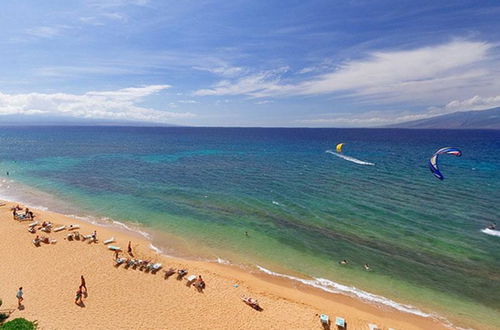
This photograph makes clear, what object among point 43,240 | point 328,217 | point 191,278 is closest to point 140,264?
point 191,278

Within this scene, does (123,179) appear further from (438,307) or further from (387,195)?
(438,307)

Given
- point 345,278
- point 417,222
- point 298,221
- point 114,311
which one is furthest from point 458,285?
point 114,311

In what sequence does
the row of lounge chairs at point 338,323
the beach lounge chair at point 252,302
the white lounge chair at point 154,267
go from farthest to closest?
the white lounge chair at point 154,267 < the beach lounge chair at point 252,302 < the row of lounge chairs at point 338,323

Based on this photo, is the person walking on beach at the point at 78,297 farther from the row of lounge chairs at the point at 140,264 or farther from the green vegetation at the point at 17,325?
the row of lounge chairs at the point at 140,264

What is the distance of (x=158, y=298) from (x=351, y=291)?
555 inches

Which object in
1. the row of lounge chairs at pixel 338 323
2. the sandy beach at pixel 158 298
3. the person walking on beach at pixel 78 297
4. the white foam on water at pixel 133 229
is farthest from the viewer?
the white foam on water at pixel 133 229

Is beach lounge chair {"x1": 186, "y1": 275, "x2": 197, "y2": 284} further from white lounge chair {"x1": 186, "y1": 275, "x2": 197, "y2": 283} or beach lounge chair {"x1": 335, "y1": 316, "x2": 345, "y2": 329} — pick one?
beach lounge chair {"x1": 335, "y1": 316, "x2": 345, "y2": 329}

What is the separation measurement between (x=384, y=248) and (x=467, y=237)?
980 centimetres

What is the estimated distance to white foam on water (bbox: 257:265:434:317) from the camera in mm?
18062

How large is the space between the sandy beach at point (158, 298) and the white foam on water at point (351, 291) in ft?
1.98

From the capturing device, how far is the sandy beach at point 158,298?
633 inches

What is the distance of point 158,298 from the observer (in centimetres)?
1817

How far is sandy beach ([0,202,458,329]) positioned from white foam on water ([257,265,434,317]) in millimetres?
602

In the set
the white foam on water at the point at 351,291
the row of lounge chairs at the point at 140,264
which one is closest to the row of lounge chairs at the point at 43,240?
the row of lounge chairs at the point at 140,264
